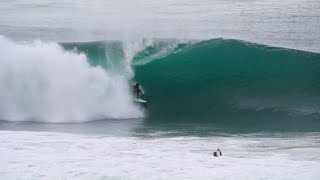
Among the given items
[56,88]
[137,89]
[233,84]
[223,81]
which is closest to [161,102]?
[137,89]

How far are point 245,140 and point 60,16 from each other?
21.8m

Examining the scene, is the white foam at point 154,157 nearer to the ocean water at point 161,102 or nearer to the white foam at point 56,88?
the ocean water at point 161,102

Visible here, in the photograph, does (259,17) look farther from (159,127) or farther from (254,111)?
(159,127)

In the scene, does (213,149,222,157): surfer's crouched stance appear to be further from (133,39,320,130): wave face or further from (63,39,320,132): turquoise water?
(133,39,320,130): wave face

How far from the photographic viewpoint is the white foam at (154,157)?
10.8 meters

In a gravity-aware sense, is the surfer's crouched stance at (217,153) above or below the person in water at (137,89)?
below

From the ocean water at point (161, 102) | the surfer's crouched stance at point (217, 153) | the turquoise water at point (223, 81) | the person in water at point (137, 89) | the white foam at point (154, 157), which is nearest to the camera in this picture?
the white foam at point (154, 157)

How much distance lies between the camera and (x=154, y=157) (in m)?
12.1

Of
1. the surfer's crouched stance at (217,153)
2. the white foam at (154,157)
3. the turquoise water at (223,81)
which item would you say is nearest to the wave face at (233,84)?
the turquoise water at (223,81)

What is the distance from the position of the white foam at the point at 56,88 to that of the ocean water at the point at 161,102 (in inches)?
1.2

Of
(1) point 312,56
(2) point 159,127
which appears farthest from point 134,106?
(1) point 312,56

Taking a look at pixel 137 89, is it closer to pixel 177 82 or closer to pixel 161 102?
pixel 161 102

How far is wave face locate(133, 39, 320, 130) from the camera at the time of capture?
18094 millimetres

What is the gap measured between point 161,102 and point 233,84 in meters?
2.24
